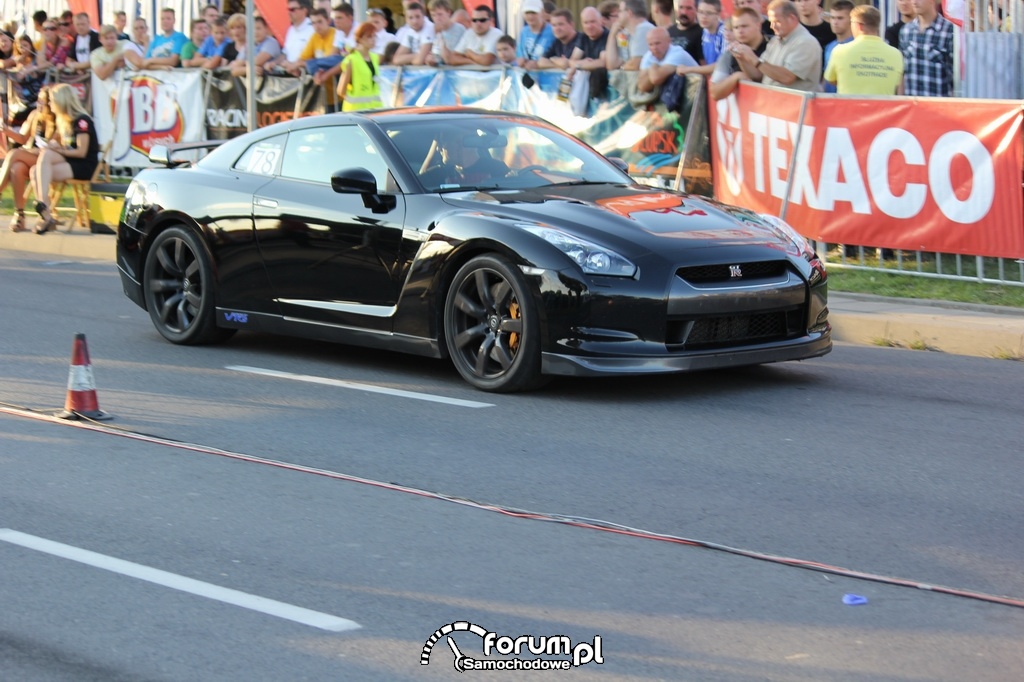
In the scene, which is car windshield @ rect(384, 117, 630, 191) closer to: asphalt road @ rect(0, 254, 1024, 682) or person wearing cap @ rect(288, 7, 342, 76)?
asphalt road @ rect(0, 254, 1024, 682)

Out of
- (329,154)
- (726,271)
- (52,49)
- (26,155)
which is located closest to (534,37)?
(26,155)

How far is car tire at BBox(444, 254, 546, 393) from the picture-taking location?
8008 mm

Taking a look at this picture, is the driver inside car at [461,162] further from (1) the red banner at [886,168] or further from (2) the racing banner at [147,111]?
(2) the racing banner at [147,111]

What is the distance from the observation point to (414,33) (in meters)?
17.4

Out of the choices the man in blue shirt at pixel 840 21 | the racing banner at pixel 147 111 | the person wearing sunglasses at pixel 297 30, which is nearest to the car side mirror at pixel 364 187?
the man in blue shirt at pixel 840 21

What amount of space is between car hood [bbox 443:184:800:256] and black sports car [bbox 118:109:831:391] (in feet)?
0.05

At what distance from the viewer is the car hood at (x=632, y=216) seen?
7980 mm

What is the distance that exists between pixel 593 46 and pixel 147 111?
22.6 ft

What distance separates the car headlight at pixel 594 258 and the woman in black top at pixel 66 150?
1131cm

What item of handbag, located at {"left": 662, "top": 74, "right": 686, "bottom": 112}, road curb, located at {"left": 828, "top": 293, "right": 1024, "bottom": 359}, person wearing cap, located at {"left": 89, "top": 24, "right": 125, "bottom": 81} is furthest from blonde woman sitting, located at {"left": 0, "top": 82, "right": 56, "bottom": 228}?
road curb, located at {"left": 828, "top": 293, "right": 1024, "bottom": 359}

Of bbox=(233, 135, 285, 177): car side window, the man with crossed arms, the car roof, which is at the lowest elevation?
bbox=(233, 135, 285, 177): car side window

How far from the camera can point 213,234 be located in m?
9.78

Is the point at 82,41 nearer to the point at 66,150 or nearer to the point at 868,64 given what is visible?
the point at 66,150

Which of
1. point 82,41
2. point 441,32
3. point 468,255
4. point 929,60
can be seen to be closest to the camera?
point 468,255
